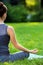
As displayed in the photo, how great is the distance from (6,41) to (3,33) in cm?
15

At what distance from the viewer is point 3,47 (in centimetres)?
633

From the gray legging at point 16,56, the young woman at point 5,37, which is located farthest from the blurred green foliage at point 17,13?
the young woman at point 5,37

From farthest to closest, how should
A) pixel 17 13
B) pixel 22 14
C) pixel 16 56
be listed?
pixel 17 13 < pixel 22 14 < pixel 16 56

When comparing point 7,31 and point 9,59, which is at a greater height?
point 7,31

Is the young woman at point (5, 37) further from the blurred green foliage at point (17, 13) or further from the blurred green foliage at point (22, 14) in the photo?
the blurred green foliage at point (17, 13)

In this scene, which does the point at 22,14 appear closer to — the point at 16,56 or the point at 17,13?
the point at 17,13

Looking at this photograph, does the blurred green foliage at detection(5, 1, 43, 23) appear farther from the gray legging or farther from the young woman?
the young woman

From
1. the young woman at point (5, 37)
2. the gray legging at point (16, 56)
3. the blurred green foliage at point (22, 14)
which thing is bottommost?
the blurred green foliage at point (22, 14)

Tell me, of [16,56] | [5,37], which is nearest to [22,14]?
[16,56]

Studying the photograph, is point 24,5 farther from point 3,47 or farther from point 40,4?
point 3,47

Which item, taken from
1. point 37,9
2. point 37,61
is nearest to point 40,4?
point 37,9

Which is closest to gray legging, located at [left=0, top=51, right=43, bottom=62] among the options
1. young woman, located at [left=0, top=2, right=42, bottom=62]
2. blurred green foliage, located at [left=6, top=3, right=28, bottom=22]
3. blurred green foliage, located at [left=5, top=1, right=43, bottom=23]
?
young woman, located at [left=0, top=2, right=42, bottom=62]

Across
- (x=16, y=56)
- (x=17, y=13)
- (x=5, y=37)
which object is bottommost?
(x=17, y=13)

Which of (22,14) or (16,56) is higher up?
(16,56)
